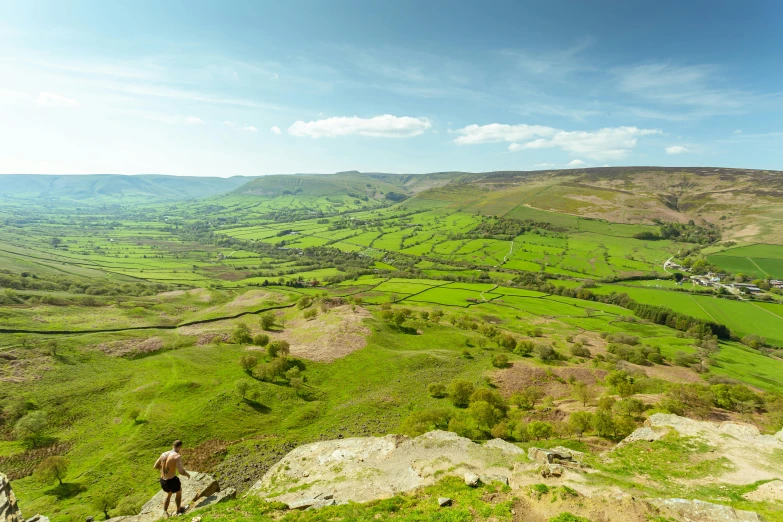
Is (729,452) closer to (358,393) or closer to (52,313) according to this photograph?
(358,393)

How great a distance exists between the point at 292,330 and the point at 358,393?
37742 mm

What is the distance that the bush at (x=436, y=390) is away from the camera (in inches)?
2542

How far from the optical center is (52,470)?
38.6 metres

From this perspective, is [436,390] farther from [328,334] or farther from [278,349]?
[278,349]

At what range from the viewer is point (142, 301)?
11619 centimetres

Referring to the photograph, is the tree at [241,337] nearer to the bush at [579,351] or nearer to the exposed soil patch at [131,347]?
the exposed soil patch at [131,347]

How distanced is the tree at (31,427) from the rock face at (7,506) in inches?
1350

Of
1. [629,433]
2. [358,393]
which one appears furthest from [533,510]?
[358,393]

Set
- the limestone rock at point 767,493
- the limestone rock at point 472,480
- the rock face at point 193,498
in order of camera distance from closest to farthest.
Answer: the limestone rock at point 767,493 → the rock face at point 193,498 → the limestone rock at point 472,480

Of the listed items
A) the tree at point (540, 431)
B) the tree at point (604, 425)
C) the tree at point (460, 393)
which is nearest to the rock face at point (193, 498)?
the tree at point (540, 431)

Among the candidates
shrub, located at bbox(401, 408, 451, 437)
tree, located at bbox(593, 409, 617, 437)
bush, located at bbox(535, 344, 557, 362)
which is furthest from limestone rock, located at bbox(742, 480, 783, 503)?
bush, located at bbox(535, 344, 557, 362)

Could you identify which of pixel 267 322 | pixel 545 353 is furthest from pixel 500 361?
pixel 267 322

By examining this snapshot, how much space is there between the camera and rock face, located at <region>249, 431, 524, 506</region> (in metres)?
27.8

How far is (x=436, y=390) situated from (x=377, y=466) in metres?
34.0
